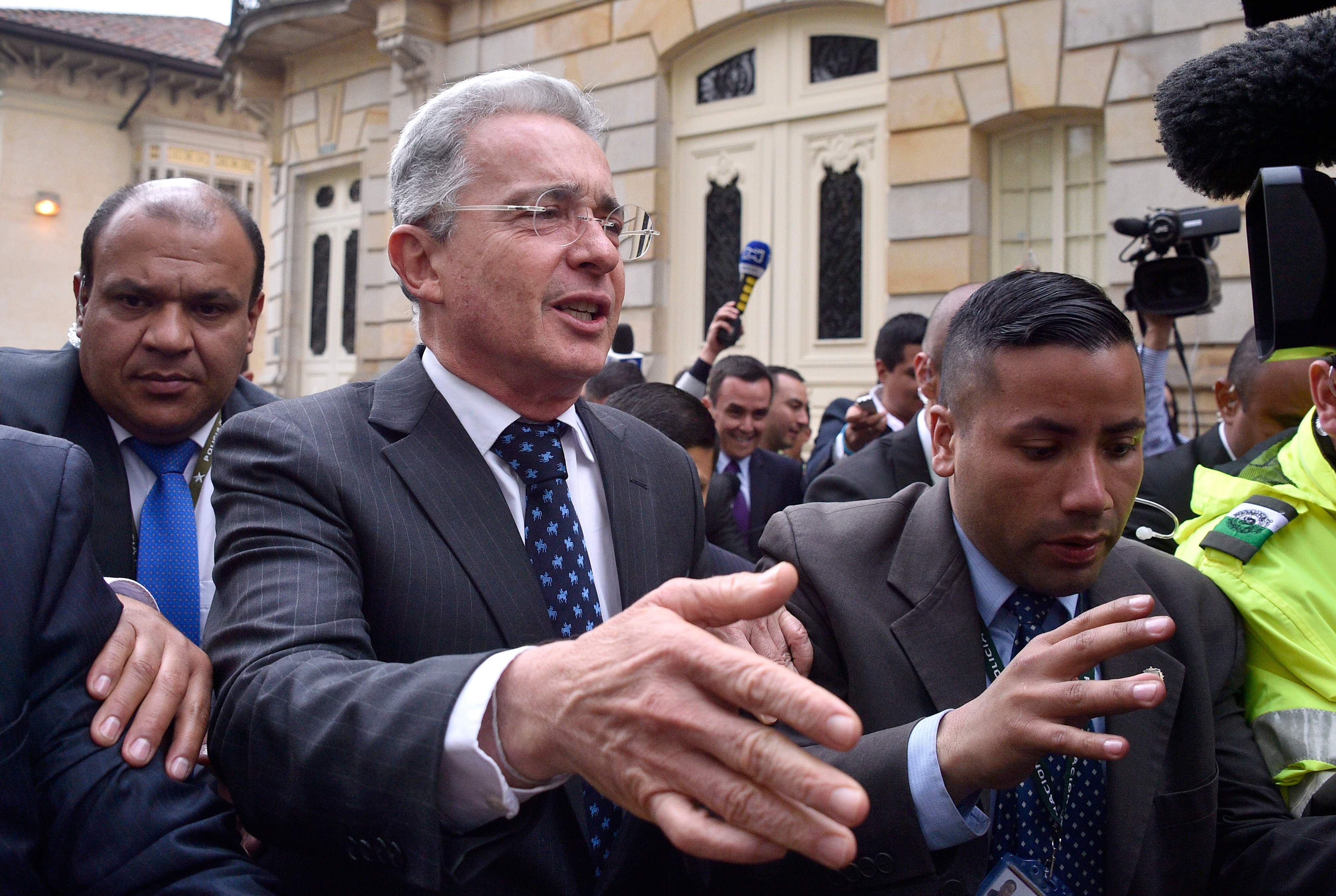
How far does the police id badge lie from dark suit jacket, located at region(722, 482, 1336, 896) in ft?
0.09

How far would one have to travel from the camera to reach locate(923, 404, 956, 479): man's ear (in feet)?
6.74

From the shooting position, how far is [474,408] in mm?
1943

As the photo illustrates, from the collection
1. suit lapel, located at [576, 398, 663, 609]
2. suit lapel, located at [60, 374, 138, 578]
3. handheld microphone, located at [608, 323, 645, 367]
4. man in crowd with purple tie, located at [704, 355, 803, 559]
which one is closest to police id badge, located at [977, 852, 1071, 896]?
suit lapel, located at [576, 398, 663, 609]

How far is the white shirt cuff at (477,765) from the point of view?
4.12 ft

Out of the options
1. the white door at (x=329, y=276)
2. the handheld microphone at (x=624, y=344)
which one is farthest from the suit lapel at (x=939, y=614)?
the white door at (x=329, y=276)

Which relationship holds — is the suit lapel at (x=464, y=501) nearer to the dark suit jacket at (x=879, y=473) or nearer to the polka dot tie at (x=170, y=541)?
the polka dot tie at (x=170, y=541)

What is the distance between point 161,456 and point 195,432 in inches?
3.9

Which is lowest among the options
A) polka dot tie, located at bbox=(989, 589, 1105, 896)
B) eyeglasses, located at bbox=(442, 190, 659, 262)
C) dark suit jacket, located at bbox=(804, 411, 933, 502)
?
polka dot tie, located at bbox=(989, 589, 1105, 896)

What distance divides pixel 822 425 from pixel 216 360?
14.5 ft

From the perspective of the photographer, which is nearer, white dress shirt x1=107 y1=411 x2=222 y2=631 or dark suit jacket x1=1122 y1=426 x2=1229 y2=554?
white dress shirt x1=107 y1=411 x2=222 y2=631

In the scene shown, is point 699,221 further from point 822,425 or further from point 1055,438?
point 1055,438

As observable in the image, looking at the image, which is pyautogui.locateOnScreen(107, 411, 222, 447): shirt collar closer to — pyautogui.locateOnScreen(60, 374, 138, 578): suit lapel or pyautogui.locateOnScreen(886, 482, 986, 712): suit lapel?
pyautogui.locateOnScreen(60, 374, 138, 578): suit lapel

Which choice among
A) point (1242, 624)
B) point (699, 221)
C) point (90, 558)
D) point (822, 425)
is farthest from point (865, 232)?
point (90, 558)

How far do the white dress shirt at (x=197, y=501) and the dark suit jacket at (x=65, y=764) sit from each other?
67 cm
